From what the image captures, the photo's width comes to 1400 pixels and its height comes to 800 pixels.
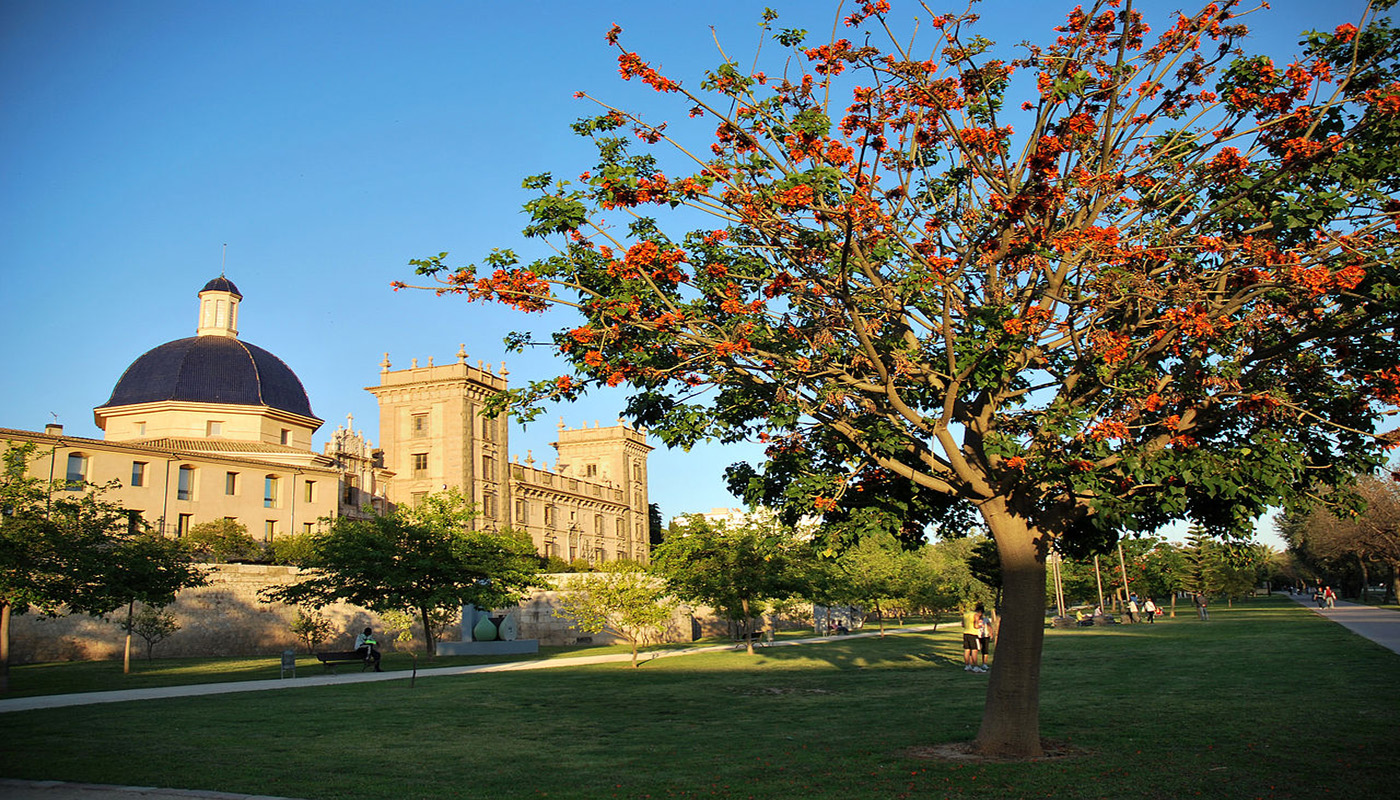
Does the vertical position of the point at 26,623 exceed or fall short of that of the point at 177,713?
it exceeds it

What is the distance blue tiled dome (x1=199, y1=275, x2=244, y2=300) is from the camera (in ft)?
229

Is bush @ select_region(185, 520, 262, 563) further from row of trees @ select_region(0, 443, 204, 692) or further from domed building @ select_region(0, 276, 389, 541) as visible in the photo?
row of trees @ select_region(0, 443, 204, 692)

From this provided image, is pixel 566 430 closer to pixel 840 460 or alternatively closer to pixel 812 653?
pixel 812 653

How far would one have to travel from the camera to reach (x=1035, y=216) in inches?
412

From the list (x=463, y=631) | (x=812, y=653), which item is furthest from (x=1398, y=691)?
(x=463, y=631)

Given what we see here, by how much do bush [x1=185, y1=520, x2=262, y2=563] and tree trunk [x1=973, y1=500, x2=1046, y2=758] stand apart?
45.2 metres

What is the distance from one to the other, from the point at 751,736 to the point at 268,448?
56713mm

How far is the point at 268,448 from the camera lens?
62188 mm

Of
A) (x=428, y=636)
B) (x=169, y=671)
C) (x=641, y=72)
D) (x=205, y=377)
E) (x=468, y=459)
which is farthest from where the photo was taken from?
(x=468, y=459)

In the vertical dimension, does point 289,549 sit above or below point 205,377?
below

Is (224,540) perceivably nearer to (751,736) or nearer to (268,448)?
(268,448)

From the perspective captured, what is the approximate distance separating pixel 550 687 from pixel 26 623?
2216cm

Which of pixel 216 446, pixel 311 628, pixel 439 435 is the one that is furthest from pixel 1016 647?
pixel 439 435

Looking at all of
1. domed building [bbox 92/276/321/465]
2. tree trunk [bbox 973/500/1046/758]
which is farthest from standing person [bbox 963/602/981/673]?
domed building [bbox 92/276/321/465]
